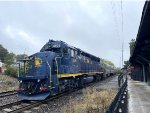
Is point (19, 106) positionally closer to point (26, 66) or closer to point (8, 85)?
point (26, 66)

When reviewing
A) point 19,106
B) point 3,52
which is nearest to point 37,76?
point 19,106

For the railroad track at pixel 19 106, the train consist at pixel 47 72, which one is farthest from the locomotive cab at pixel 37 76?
the railroad track at pixel 19 106

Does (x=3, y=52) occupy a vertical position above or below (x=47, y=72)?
above

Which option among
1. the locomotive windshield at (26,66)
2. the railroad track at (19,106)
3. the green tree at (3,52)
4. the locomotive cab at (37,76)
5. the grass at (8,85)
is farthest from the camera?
the green tree at (3,52)

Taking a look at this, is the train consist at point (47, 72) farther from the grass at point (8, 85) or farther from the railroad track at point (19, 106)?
the grass at point (8, 85)

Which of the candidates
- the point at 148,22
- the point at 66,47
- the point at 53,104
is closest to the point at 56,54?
the point at 66,47

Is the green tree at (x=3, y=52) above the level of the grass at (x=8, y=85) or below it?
above

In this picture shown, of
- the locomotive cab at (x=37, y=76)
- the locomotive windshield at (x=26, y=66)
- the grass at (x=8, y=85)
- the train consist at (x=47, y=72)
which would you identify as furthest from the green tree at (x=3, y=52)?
the locomotive cab at (x=37, y=76)

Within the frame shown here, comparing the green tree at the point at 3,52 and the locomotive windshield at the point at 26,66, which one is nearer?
the locomotive windshield at the point at 26,66

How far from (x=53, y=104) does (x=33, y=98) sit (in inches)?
50.3

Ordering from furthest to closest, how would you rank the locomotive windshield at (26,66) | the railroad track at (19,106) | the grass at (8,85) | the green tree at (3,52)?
the green tree at (3,52)
the grass at (8,85)
the locomotive windshield at (26,66)
the railroad track at (19,106)

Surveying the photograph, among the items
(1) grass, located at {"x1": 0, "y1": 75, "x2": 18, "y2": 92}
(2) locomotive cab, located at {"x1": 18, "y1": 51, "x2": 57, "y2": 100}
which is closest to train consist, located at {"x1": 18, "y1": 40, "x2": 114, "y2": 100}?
(2) locomotive cab, located at {"x1": 18, "y1": 51, "x2": 57, "y2": 100}

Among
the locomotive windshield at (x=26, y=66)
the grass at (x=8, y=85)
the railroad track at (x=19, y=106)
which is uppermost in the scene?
the locomotive windshield at (x=26, y=66)

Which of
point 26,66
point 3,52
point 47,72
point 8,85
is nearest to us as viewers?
point 47,72
